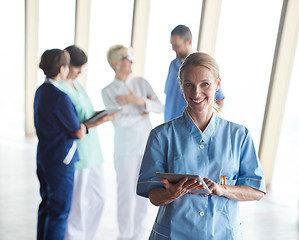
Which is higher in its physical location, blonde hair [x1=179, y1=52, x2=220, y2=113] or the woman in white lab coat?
blonde hair [x1=179, y1=52, x2=220, y2=113]

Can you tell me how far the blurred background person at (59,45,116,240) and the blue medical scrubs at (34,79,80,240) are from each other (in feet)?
0.65

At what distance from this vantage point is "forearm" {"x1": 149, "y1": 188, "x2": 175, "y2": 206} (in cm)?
137

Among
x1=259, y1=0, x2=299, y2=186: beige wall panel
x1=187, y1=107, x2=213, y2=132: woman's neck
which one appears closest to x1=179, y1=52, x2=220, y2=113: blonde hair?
x1=187, y1=107, x2=213, y2=132: woman's neck

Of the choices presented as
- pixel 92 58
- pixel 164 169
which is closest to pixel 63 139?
pixel 164 169

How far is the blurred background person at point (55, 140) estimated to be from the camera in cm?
250

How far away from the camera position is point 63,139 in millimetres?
2592

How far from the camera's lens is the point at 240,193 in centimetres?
143

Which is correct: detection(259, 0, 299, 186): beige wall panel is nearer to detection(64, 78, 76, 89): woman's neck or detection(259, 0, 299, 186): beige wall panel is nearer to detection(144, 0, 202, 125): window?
detection(144, 0, 202, 125): window

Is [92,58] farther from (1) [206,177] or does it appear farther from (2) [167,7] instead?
(1) [206,177]

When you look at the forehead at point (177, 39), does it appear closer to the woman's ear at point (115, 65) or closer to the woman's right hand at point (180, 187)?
the woman's ear at point (115, 65)

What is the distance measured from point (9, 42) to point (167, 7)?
339cm

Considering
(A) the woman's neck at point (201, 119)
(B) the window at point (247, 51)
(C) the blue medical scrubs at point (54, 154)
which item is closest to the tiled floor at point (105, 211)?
(C) the blue medical scrubs at point (54, 154)

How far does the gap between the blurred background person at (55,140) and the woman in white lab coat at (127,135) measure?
492mm

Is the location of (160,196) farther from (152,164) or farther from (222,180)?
(222,180)
